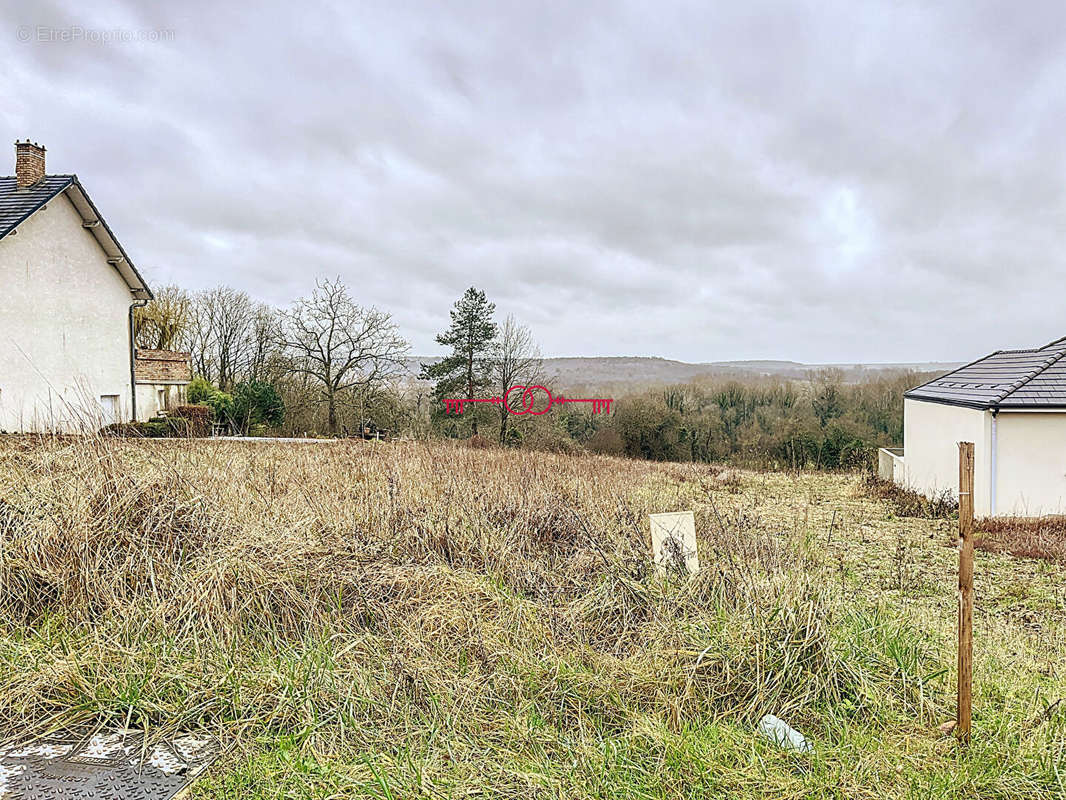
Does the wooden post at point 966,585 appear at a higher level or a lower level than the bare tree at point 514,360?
lower

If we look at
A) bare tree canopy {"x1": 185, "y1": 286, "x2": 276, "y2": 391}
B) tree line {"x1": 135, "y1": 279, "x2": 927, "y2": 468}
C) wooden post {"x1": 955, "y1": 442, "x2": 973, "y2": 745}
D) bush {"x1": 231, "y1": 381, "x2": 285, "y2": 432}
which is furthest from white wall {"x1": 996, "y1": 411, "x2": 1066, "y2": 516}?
bare tree canopy {"x1": 185, "y1": 286, "x2": 276, "y2": 391}

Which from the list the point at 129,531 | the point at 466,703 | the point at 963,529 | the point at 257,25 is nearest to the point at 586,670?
the point at 466,703

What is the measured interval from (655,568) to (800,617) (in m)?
1.00

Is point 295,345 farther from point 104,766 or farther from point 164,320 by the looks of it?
point 104,766

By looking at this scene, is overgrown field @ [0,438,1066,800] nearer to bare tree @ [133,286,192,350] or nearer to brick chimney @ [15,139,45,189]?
brick chimney @ [15,139,45,189]

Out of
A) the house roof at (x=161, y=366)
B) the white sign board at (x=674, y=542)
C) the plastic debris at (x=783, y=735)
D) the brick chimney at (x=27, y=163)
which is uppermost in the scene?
the brick chimney at (x=27, y=163)

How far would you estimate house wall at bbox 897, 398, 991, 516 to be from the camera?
380 inches

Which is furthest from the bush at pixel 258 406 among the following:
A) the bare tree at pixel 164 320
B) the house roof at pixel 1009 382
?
the house roof at pixel 1009 382

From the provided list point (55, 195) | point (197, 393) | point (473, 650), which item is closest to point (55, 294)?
point (55, 195)

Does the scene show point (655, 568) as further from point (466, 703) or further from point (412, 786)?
point (412, 786)

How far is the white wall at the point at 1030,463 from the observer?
9.50 metres

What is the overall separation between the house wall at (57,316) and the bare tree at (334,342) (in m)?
8.49

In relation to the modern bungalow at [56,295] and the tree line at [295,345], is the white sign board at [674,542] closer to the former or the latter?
the modern bungalow at [56,295]

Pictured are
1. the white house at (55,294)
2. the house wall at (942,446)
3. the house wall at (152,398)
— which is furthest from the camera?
the house wall at (152,398)
